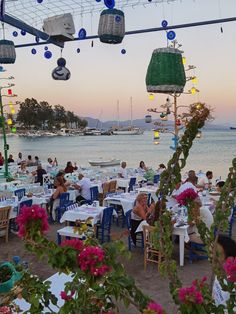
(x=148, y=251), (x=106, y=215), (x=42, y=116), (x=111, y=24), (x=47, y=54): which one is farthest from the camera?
(x=42, y=116)

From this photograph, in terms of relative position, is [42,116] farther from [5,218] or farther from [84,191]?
[5,218]

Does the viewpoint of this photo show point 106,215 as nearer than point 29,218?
No

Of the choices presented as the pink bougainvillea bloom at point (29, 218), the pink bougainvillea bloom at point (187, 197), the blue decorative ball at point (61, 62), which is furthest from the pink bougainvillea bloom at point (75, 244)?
the blue decorative ball at point (61, 62)

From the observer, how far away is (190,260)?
6094mm

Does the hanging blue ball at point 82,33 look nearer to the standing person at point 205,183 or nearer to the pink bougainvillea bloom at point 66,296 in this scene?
the standing person at point 205,183

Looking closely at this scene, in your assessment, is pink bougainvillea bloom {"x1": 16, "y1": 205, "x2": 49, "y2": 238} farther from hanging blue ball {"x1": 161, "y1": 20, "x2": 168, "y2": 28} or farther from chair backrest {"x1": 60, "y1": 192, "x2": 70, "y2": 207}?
hanging blue ball {"x1": 161, "y1": 20, "x2": 168, "y2": 28}

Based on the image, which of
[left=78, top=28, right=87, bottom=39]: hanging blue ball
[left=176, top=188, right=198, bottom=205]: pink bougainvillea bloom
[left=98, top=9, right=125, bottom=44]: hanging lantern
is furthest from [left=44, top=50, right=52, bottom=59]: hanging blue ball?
[left=176, top=188, right=198, bottom=205]: pink bougainvillea bloom

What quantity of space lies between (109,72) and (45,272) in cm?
2341

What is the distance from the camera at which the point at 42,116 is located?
10588 centimetres

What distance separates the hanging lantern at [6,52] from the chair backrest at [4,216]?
2.83 metres

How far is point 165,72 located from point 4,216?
4425mm

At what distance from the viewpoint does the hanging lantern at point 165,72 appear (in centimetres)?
432

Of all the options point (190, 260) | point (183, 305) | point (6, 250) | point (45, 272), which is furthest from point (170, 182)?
point (6, 250)

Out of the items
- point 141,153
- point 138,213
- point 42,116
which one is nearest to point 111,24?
point 138,213
